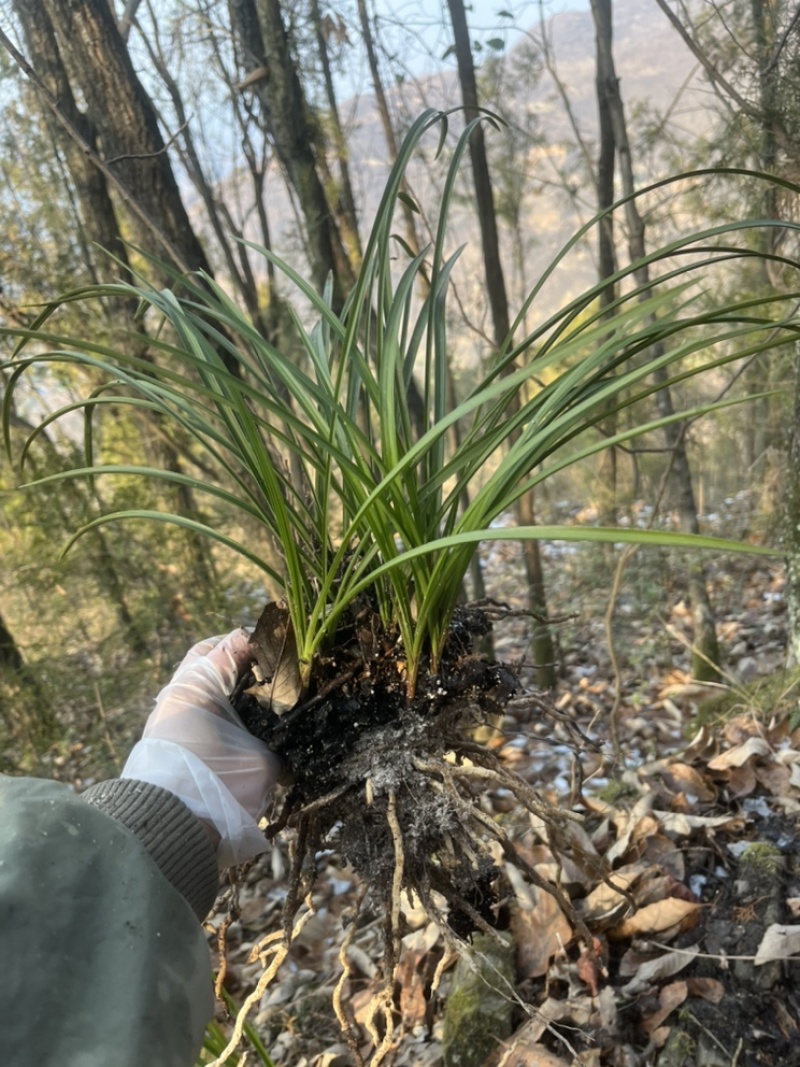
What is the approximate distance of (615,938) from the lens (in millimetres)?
1026

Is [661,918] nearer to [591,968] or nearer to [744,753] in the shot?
[591,968]

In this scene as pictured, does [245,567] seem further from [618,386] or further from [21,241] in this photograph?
[618,386]

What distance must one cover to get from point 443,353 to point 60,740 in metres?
2.32

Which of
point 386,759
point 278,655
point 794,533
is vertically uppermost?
point 278,655

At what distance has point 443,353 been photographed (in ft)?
2.65

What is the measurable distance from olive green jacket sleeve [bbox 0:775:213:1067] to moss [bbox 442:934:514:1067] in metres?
0.48

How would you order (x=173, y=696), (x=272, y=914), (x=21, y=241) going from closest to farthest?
1. (x=173, y=696)
2. (x=272, y=914)
3. (x=21, y=241)

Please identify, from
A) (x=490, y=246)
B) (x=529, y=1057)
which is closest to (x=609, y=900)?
(x=529, y=1057)

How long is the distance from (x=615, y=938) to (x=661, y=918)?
9 cm

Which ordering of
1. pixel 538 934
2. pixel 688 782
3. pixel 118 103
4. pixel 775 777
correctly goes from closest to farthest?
pixel 538 934
pixel 775 777
pixel 688 782
pixel 118 103

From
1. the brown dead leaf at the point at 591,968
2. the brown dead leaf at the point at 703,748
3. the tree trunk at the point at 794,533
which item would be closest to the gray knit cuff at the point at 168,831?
the brown dead leaf at the point at 591,968

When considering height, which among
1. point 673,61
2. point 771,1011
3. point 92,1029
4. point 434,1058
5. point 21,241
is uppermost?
point 673,61

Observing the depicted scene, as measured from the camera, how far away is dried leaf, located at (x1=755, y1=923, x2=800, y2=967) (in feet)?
2.85

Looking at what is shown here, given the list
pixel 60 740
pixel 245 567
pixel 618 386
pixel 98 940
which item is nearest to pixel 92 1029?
pixel 98 940
